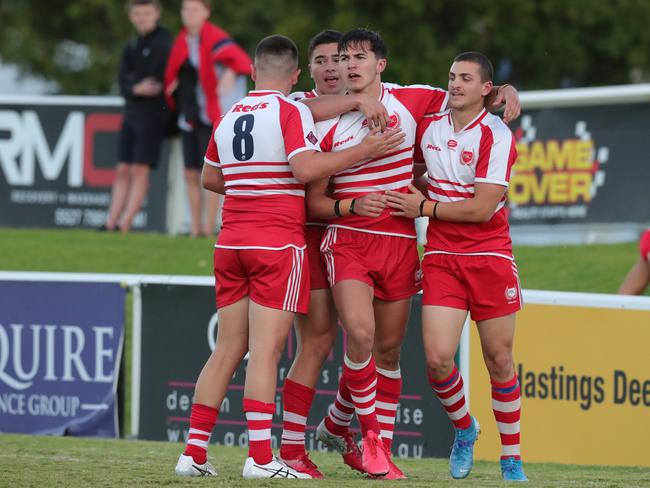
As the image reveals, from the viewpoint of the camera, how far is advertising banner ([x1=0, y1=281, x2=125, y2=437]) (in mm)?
10719

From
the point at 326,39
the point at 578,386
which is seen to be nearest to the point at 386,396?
the point at 326,39

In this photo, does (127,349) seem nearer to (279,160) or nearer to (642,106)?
(279,160)

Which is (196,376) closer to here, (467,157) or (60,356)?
(60,356)

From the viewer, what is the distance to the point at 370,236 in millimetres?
7566

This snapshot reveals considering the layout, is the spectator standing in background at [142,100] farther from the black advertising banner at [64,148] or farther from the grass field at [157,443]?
the black advertising banner at [64,148]

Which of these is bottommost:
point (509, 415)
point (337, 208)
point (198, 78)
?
point (509, 415)

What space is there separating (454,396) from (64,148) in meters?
Answer: 8.70

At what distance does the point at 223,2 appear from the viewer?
93.9 ft

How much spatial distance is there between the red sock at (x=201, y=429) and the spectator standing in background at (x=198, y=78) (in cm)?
667

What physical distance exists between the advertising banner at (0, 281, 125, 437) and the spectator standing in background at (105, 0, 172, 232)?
357 cm

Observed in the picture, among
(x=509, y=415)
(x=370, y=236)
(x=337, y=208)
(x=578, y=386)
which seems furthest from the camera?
(x=578, y=386)

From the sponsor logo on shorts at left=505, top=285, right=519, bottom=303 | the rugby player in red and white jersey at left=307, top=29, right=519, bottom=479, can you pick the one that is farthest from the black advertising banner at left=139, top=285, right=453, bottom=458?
the sponsor logo on shorts at left=505, top=285, right=519, bottom=303

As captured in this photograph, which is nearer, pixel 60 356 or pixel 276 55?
pixel 276 55

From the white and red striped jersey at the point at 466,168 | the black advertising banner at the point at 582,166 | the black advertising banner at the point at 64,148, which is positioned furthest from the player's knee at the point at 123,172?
the white and red striped jersey at the point at 466,168
